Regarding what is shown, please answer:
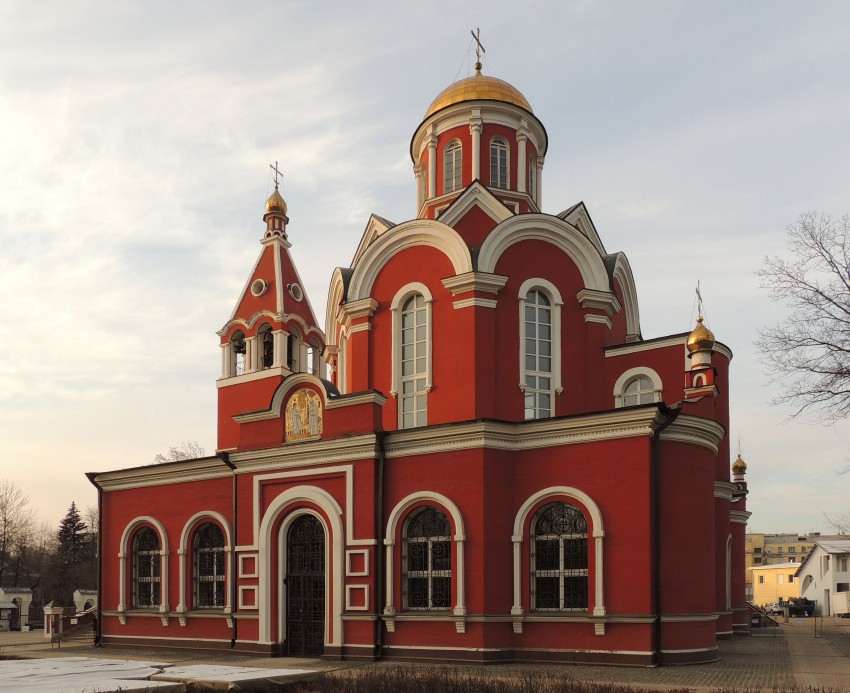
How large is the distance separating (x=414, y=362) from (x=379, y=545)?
4.23 m

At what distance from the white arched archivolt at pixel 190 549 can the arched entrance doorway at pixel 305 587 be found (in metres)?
1.72

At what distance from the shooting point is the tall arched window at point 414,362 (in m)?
19.4

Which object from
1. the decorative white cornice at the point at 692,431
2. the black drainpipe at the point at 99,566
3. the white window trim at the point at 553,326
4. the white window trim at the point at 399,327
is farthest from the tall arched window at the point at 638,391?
the black drainpipe at the point at 99,566

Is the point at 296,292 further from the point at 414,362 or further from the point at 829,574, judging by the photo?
the point at 829,574

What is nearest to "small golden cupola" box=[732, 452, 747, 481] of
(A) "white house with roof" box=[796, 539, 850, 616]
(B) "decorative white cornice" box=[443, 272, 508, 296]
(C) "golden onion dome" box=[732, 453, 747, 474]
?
(C) "golden onion dome" box=[732, 453, 747, 474]

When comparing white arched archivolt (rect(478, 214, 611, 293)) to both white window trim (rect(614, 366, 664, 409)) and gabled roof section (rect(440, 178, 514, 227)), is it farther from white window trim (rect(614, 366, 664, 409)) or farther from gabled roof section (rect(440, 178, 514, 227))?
white window trim (rect(614, 366, 664, 409))

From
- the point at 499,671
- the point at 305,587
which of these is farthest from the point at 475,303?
the point at 499,671

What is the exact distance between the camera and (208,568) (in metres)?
20.9

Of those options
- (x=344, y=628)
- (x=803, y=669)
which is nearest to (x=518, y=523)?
(x=344, y=628)

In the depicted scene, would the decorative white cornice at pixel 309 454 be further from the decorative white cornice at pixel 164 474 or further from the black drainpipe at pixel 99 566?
the black drainpipe at pixel 99 566

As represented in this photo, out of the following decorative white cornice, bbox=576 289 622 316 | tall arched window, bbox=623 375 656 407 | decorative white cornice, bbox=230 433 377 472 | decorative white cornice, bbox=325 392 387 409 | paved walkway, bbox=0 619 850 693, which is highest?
decorative white cornice, bbox=576 289 622 316

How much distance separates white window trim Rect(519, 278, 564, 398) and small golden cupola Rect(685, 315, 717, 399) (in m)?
2.71

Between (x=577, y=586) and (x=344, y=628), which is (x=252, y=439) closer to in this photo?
(x=344, y=628)

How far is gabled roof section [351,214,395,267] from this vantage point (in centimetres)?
2250
